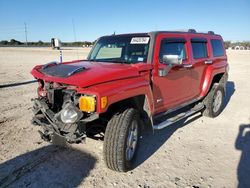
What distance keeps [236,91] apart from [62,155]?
8094 millimetres

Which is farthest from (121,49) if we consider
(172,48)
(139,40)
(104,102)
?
(104,102)

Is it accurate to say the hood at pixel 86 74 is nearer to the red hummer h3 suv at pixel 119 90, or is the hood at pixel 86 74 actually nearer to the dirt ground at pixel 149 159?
the red hummer h3 suv at pixel 119 90

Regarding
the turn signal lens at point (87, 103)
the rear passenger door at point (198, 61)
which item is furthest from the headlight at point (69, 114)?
the rear passenger door at point (198, 61)

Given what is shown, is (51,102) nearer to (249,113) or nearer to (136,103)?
(136,103)

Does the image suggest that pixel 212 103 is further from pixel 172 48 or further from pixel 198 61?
pixel 172 48

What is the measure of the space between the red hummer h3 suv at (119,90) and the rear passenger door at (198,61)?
22 millimetres

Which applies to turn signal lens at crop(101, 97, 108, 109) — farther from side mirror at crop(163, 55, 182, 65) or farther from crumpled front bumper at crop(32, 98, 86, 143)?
side mirror at crop(163, 55, 182, 65)

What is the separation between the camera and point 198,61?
585 centimetres

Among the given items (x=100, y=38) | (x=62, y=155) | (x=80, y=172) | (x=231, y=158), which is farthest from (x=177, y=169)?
(x=100, y=38)

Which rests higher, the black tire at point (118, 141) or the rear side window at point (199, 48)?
the rear side window at point (199, 48)

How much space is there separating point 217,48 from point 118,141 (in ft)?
15.3

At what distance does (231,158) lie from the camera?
4.38m

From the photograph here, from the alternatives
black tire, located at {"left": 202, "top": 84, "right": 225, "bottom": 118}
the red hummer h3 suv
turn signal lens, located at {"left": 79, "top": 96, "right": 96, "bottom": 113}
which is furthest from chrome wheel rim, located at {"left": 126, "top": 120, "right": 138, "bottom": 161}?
black tire, located at {"left": 202, "top": 84, "right": 225, "bottom": 118}

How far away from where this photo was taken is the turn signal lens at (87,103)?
331 cm
